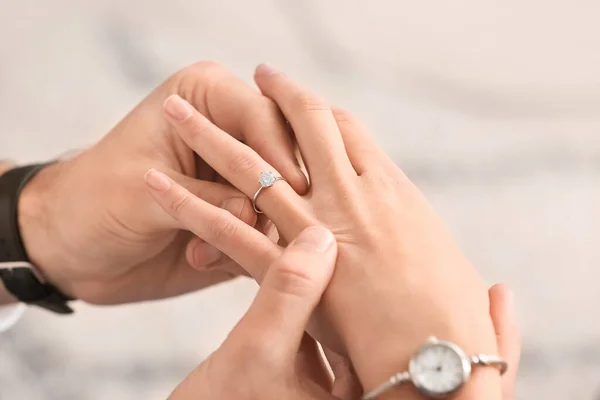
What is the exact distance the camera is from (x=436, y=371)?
517 millimetres

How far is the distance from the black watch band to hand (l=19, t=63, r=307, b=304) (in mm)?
12

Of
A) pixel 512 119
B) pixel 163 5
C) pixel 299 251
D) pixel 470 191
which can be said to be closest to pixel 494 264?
pixel 470 191

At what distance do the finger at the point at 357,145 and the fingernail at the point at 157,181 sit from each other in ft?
0.73

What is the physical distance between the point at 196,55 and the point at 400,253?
91 cm

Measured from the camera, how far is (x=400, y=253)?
2.01 ft

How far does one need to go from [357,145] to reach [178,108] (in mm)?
224

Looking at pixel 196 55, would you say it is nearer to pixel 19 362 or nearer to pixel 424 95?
pixel 424 95

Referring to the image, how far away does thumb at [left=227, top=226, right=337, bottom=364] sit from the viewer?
0.50m

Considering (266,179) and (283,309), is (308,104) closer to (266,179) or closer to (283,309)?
(266,179)

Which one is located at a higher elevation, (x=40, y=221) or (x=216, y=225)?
(x=216, y=225)

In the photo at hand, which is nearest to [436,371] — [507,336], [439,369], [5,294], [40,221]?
[439,369]

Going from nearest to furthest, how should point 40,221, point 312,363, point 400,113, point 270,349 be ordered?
point 270,349 < point 312,363 < point 40,221 < point 400,113

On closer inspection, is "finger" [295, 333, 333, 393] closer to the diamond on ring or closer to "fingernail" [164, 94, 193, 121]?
the diamond on ring

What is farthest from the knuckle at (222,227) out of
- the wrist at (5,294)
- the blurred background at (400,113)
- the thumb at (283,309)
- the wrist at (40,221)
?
the blurred background at (400,113)
